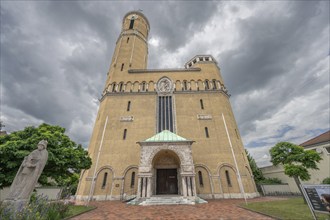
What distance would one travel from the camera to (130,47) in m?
28.4

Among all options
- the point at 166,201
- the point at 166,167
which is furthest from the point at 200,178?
the point at 166,201

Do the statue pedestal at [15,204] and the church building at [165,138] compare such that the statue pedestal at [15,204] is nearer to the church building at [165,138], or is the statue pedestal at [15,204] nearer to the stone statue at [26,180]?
the stone statue at [26,180]

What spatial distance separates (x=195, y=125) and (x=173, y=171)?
678cm

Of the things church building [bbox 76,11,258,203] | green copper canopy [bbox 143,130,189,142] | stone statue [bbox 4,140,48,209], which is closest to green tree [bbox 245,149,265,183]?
church building [bbox 76,11,258,203]

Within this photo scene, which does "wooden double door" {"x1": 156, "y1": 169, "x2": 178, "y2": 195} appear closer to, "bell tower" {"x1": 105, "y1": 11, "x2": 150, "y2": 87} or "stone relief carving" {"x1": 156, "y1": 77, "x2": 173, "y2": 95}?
"stone relief carving" {"x1": 156, "y1": 77, "x2": 173, "y2": 95}

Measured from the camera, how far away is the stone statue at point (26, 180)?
6656 millimetres

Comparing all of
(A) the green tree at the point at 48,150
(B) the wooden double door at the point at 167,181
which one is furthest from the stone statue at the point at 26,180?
(B) the wooden double door at the point at 167,181

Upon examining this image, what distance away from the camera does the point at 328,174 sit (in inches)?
735

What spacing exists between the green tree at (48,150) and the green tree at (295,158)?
17213 millimetres

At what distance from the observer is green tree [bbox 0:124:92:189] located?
8984mm

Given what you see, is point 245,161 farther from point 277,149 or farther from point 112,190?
point 112,190

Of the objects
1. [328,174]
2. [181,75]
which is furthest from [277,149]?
[181,75]

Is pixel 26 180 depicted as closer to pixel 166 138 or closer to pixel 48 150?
pixel 48 150

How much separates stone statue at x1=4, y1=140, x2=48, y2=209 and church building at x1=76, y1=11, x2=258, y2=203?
8.56 m
